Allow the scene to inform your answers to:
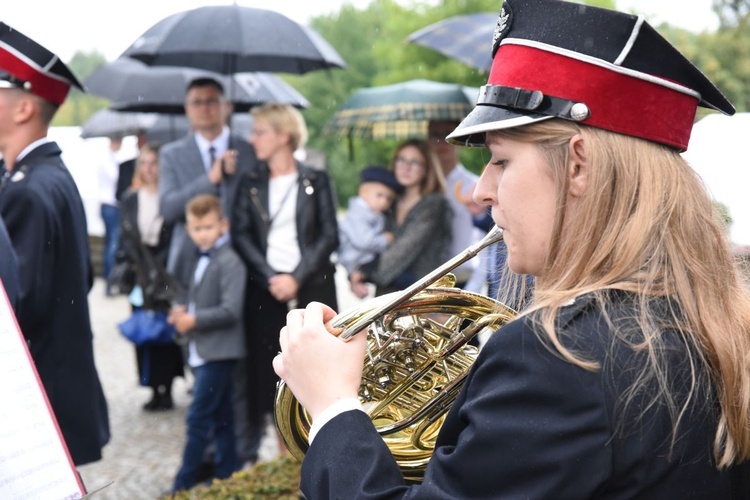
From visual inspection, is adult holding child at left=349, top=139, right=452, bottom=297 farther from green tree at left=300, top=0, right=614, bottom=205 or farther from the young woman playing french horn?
green tree at left=300, top=0, right=614, bottom=205

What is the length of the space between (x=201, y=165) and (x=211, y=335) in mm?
1370

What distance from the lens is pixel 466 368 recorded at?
1858mm

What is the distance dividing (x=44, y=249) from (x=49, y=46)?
26.0 inches

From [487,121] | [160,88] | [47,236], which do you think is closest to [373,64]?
[160,88]

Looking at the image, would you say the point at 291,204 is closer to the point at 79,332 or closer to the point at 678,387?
the point at 79,332

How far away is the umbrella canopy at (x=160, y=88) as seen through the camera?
7.12 meters

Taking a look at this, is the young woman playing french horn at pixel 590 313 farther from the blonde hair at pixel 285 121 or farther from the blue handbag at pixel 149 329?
the blue handbag at pixel 149 329

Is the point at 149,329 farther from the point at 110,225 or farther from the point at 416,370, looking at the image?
the point at 416,370

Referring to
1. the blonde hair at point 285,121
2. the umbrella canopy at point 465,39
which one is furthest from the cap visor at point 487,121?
the umbrella canopy at point 465,39

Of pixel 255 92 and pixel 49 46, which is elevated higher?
pixel 49 46

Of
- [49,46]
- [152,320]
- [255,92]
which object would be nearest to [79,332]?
[49,46]

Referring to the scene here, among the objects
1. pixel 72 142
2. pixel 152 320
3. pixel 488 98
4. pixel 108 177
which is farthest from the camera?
pixel 72 142

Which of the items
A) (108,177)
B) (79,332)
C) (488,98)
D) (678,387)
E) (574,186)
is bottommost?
(108,177)

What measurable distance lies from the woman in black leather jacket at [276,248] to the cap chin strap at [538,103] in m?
3.52
